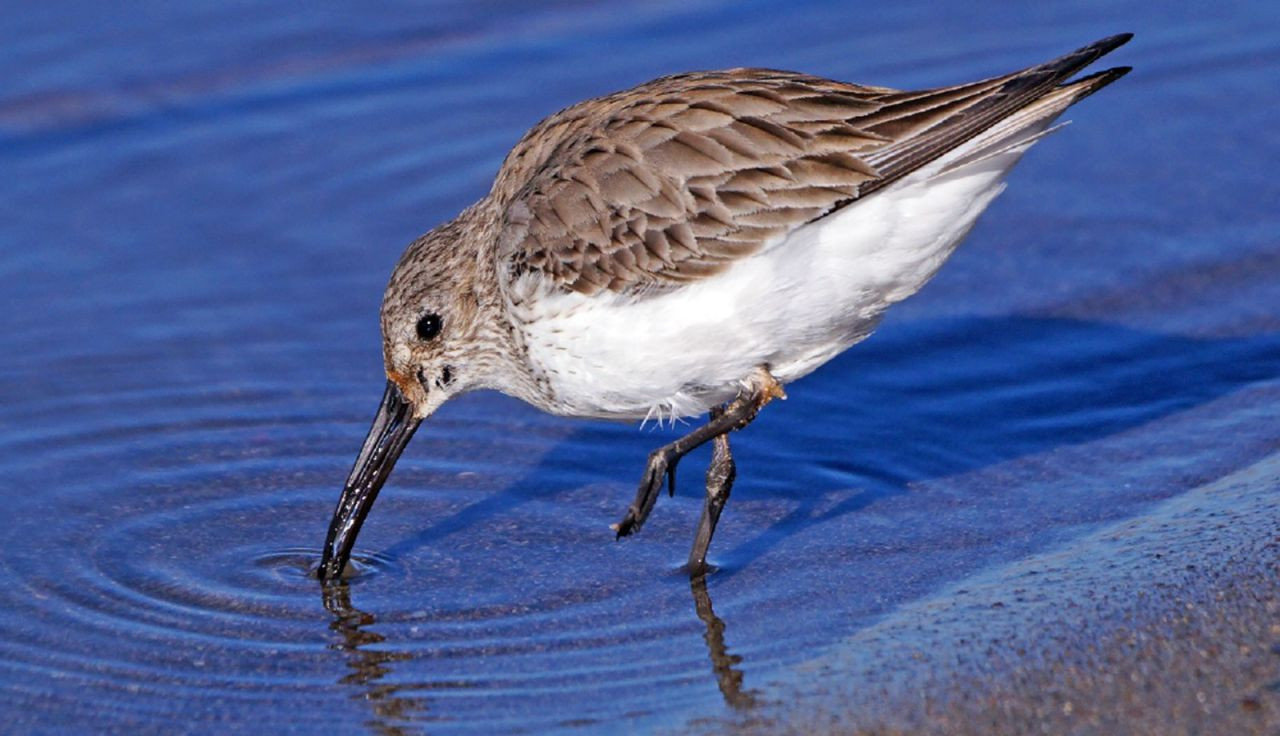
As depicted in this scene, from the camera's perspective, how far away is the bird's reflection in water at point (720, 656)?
19.4 feet

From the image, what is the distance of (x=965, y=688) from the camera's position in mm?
5707

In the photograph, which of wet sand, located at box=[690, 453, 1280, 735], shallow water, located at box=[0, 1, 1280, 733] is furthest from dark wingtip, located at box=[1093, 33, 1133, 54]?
shallow water, located at box=[0, 1, 1280, 733]

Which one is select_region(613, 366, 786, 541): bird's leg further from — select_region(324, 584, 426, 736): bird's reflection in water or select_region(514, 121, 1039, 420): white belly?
select_region(324, 584, 426, 736): bird's reflection in water

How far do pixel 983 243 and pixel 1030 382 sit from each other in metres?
1.58

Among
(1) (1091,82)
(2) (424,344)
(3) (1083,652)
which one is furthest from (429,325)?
(3) (1083,652)

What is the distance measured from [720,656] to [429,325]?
2115mm

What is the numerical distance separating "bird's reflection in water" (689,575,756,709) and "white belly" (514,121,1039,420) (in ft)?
2.44

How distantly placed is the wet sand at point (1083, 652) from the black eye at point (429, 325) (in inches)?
90.9

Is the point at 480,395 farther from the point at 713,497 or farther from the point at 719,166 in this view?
the point at 719,166

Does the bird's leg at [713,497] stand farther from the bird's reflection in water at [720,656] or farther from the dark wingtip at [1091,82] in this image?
the dark wingtip at [1091,82]

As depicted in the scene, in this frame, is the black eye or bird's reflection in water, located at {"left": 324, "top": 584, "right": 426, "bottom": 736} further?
the black eye

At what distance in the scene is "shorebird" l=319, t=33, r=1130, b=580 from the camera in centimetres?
668

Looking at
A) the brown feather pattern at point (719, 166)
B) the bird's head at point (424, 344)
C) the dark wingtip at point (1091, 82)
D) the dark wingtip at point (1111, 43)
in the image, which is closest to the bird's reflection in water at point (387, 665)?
the bird's head at point (424, 344)

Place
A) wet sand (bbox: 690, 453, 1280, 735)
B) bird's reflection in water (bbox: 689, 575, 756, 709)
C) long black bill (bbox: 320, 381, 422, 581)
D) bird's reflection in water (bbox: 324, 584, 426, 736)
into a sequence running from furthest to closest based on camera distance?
long black bill (bbox: 320, 381, 422, 581), bird's reflection in water (bbox: 324, 584, 426, 736), bird's reflection in water (bbox: 689, 575, 756, 709), wet sand (bbox: 690, 453, 1280, 735)
